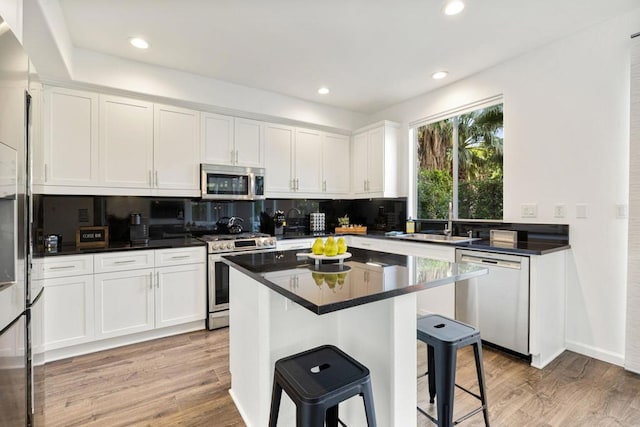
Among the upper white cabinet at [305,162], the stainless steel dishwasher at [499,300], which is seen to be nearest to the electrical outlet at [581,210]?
the stainless steel dishwasher at [499,300]

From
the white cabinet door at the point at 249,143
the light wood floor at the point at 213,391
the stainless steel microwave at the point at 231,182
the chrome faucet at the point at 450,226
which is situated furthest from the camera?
the white cabinet door at the point at 249,143

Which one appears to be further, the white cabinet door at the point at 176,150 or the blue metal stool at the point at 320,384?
the white cabinet door at the point at 176,150

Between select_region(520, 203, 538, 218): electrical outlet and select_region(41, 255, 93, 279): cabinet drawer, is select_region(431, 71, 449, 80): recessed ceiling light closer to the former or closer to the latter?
select_region(520, 203, 538, 218): electrical outlet

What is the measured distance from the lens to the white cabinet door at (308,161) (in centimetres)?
405

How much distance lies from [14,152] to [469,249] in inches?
116

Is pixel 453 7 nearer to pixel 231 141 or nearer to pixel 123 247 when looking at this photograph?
pixel 231 141

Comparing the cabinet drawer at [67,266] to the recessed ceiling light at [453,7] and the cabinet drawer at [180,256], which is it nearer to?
the cabinet drawer at [180,256]

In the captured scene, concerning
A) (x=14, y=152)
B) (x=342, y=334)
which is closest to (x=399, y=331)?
(x=342, y=334)

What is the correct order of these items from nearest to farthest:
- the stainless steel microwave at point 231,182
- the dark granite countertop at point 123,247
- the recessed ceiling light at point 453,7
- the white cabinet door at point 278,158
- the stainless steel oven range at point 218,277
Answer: the recessed ceiling light at point 453,7 < the dark granite countertop at point 123,247 < the stainless steel oven range at point 218,277 < the stainless steel microwave at point 231,182 < the white cabinet door at point 278,158

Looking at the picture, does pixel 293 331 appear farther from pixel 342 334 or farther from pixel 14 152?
pixel 14 152

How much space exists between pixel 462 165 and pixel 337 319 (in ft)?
9.00

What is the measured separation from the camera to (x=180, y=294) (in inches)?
116

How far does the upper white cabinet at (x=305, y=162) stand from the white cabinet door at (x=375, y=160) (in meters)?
0.44

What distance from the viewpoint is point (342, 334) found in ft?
5.44
